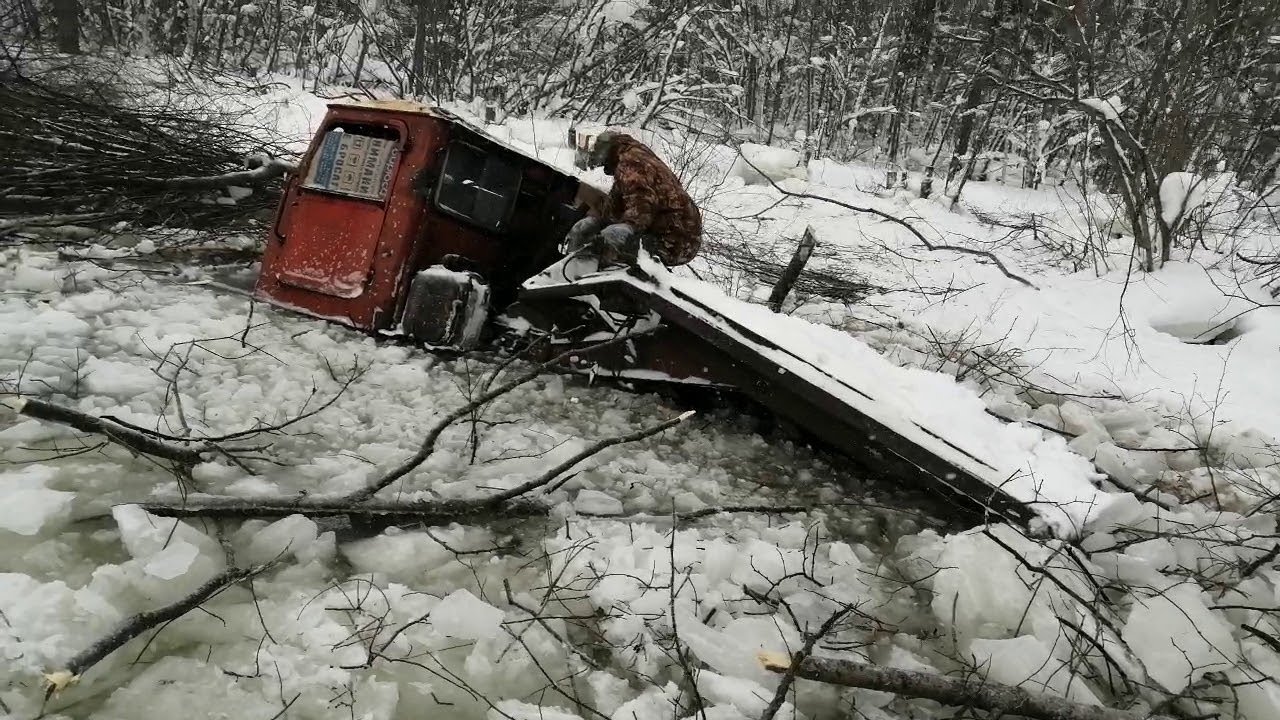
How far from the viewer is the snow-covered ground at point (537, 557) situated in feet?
5.54

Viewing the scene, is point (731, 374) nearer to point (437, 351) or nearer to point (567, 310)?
point (567, 310)

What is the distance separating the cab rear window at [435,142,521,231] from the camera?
3.85 meters

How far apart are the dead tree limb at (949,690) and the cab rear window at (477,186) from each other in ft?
10.1

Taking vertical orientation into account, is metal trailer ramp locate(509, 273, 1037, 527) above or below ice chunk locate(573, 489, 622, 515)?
above

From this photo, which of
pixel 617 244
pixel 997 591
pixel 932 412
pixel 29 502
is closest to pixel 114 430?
pixel 29 502

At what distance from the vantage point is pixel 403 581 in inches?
81.3

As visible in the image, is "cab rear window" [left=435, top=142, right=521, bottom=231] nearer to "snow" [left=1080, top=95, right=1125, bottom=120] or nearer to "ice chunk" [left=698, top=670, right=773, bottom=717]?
"ice chunk" [left=698, top=670, right=773, bottom=717]

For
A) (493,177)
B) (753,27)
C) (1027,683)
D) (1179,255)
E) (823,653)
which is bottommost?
(823,653)

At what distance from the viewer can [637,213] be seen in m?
3.89

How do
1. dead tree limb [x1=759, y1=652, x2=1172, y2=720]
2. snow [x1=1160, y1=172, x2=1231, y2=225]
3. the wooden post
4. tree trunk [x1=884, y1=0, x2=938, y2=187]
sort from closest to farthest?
dead tree limb [x1=759, y1=652, x2=1172, y2=720]
the wooden post
snow [x1=1160, y1=172, x2=1231, y2=225]
tree trunk [x1=884, y1=0, x2=938, y2=187]

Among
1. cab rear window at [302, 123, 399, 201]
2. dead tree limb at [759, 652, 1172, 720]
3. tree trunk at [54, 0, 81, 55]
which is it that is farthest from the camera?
tree trunk at [54, 0, 81, 55]

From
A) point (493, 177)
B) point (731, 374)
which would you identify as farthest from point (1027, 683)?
point (493, 177)

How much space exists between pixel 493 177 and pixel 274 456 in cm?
213

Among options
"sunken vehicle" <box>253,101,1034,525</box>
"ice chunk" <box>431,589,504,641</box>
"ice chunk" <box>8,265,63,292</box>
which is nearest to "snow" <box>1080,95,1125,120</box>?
"sunken vehicle" <box>253,101,1034,525</box>
